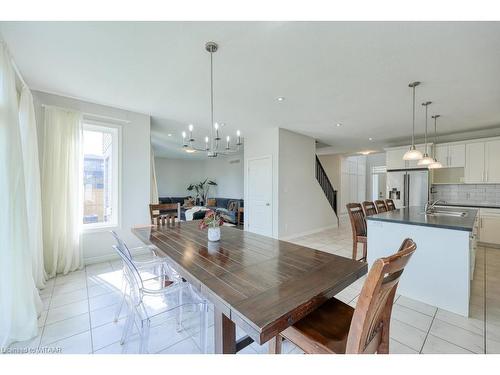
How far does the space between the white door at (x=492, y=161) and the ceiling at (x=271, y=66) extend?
2.53 feet

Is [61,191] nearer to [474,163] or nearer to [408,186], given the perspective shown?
Answer: [408,186]

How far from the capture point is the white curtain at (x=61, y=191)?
Answer: 9.84 feet

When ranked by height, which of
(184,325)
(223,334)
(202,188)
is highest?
(202,188)

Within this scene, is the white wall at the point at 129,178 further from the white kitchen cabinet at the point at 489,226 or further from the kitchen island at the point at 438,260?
the white kitchen cabinet at the point at 489,226

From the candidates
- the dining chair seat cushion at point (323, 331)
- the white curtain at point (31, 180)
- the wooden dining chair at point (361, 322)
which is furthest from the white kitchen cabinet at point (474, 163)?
the white curtain at point (31, 180)

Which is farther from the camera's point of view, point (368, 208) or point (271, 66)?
point (368, 208)

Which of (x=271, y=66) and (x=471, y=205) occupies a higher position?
(x=271, y=66)

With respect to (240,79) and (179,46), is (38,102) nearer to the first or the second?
(179,46)

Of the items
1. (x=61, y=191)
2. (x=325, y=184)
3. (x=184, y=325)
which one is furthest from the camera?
(x=325, y=184)

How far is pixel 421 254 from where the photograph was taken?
2.39m

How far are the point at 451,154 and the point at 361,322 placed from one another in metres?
6.08

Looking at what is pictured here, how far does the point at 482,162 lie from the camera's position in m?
4.58

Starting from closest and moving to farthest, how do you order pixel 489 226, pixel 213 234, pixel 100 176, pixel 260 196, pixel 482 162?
pixel 213 234, pixel 100 176, pixel 489 226, pixel 482 162, pixel 260 196

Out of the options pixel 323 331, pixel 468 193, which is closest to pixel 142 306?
pixel 323 331
